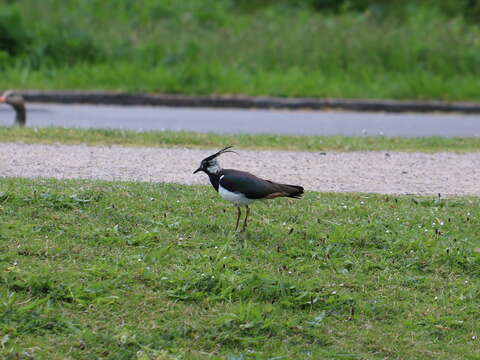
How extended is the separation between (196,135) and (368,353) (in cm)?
538

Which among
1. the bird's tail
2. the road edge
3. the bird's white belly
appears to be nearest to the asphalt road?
the road edge

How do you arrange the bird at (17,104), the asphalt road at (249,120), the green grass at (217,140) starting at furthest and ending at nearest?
the asphalt road at (249,120)
the bird at (17,104)
the green grass at (217,140)

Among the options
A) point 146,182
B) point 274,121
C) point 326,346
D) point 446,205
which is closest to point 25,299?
point 326,346

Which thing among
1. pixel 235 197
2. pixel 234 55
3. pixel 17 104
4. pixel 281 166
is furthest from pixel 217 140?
pixel 234 55

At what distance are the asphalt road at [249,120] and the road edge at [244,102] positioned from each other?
0.65 ft

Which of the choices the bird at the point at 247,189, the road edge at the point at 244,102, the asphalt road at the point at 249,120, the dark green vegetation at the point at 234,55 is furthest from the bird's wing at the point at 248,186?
the dark green vegetation at the point at 234,55

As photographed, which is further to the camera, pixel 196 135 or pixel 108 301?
pixel 196 135

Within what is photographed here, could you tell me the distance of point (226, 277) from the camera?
18.5ft

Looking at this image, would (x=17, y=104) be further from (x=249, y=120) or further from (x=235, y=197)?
(x=235, y=197)

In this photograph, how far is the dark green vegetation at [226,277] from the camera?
5074 mm

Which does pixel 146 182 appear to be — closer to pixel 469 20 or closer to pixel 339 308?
pixel 339 308

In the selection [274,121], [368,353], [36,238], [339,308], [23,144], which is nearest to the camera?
[368,353]

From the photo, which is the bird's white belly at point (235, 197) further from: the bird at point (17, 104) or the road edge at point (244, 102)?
the road edge at point (244, 102)

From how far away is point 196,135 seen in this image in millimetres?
10039
